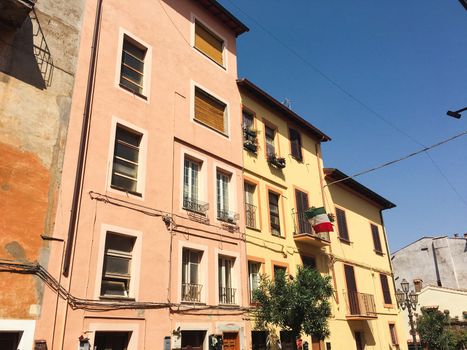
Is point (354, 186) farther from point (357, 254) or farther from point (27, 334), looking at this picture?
point (27, 334)

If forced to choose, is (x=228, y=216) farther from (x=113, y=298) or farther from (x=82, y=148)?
(x=82, y=148)

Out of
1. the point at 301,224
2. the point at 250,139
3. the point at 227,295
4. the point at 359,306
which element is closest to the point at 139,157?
the point at 227,295

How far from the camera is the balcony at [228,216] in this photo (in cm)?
1445

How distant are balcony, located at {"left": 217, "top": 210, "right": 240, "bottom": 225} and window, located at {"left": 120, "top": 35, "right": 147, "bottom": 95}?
4.87m

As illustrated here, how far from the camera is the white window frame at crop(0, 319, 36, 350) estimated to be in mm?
8008

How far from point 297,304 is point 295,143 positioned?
973 centimetres

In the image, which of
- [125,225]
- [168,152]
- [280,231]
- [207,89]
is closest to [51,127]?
[125,225]

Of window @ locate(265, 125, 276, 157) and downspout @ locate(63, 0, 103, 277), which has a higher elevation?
window @ locate(265, 125, 276, 157)

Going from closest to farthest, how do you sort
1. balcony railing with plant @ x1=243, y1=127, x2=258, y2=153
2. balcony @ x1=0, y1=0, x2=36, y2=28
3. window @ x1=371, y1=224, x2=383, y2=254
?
balcony @ x1=0, y1=0, x2=36, y2=28
balcony railing with plant @ x1=243, y1=127, x2=258, y2=153
window @ x1=371, y1=224, x2=383, y2=254

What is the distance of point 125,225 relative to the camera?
430 inches

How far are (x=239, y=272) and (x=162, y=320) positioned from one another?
3.82 m

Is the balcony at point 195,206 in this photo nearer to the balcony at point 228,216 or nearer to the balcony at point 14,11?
the balcony at point 228,216

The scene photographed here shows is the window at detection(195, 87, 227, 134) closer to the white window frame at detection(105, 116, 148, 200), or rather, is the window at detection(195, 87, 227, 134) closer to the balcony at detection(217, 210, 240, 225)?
the white window frame at detection(105, 116, 148, 200)

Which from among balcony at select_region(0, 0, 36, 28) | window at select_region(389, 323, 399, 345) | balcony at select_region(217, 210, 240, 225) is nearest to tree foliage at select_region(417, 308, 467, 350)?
window at select_region(389, 323, 399, 345)
